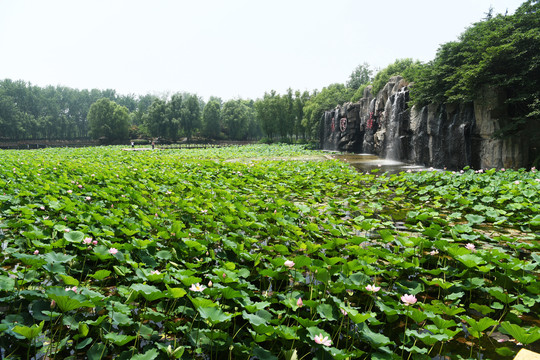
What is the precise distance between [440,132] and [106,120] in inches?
1908

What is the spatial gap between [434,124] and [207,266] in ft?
46.7

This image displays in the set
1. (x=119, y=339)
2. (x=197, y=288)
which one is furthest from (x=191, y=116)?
(x=119, y=339)

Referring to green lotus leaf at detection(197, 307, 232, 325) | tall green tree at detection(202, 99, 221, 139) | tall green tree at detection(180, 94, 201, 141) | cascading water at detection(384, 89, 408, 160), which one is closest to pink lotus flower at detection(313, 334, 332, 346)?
green lotus leaf at detection(197, 307, 232, 325)

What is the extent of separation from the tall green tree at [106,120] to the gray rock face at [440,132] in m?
39.5

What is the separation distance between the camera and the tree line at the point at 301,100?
995 centimetres

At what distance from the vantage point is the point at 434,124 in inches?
547

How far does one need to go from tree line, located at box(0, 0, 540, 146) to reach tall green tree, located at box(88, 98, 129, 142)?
14 centimetres

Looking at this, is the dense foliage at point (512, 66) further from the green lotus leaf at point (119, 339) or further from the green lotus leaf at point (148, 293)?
the green lotus leaf at point (119, 339)

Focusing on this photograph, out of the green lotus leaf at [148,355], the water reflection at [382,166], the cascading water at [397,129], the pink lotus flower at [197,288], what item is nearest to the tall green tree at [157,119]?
the cascading water at [397,129]

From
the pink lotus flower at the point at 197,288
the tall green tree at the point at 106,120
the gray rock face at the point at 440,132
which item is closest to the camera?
the pink lotus flower at the point at 197,288

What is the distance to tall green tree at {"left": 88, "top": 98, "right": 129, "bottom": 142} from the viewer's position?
157ft

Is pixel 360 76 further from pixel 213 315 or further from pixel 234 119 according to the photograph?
pixel 213 315

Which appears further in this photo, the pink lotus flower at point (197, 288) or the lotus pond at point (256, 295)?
the pink lotus flower at point (197, 288)

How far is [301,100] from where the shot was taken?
43.6 metres
